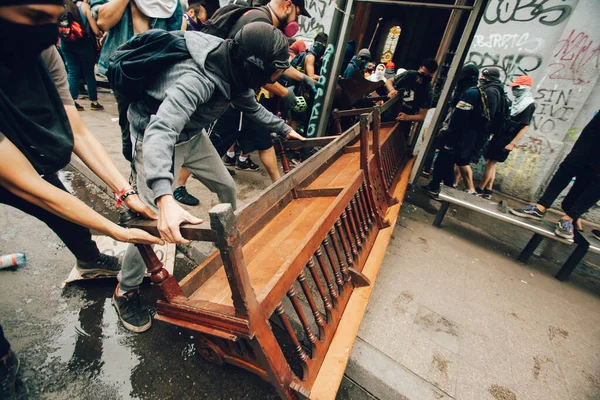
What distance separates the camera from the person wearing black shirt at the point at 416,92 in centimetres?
465

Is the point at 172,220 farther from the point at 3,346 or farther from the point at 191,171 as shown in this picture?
the point at 3,346

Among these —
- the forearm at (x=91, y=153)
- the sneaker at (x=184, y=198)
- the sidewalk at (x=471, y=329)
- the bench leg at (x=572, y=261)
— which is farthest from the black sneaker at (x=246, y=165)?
the bench leg at (x=572, y=261)

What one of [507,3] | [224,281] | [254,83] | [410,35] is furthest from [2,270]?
[410,35]

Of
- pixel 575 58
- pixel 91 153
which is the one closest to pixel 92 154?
pixel 91 153

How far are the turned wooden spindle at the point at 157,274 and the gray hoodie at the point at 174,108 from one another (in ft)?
0.93

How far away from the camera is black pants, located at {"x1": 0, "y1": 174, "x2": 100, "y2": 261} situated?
1.58 metres

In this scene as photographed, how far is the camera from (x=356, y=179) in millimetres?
2125

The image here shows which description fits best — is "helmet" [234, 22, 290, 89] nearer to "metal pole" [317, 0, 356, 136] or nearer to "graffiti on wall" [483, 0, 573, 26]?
"metal pole" [317, 0, 356, 136]

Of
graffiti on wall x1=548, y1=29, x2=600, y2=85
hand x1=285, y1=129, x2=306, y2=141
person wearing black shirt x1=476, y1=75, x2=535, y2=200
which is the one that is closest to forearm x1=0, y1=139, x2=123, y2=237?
hand x1=285, y1=129, x2=306, y2=141

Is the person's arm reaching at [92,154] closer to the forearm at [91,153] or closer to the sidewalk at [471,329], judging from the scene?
the forearm at [91,153]

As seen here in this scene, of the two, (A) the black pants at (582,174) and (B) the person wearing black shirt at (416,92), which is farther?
(B) the person wearing black shirt at (416,92)

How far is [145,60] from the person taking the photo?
144 centimetres

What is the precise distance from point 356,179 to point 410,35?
13.1m

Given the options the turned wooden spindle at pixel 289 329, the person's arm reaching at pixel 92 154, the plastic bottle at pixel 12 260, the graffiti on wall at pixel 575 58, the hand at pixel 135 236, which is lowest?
the plastic bottle at pixel 12 260
